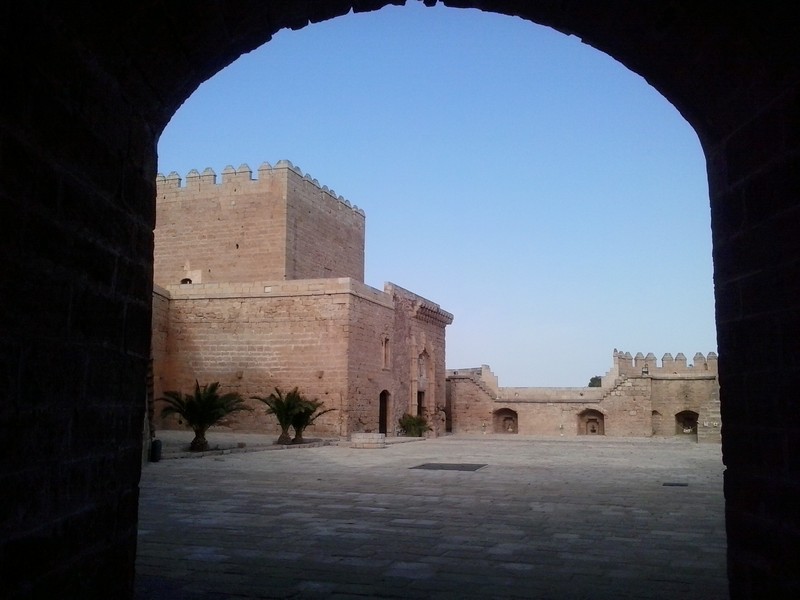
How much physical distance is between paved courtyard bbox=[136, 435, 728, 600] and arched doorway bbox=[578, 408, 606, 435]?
21.7 metres

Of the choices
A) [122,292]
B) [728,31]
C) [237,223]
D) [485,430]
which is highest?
[237,223]

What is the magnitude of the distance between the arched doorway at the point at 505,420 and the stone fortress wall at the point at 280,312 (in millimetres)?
5192

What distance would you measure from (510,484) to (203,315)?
1559 cm

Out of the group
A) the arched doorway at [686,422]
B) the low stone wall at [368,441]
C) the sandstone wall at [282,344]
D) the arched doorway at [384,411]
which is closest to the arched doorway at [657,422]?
the arched doorway at [686,422]

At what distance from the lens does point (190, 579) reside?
3.89 metres

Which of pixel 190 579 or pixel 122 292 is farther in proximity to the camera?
pixel 190 579

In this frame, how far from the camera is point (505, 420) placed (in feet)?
108

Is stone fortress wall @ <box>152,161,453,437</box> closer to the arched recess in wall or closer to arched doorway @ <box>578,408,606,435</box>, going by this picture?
arched doorway @ <box>578,408,606,435</box>

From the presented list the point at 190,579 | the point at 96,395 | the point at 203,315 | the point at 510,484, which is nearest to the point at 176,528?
the point at 190,579

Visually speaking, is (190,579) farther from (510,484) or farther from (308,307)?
(308,307)

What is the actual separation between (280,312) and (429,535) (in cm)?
1703

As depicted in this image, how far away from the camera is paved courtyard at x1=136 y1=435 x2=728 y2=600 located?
12.5ft

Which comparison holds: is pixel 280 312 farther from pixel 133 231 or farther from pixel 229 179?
pixel 133 231

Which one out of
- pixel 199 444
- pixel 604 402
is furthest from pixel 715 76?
pixel 604 402
